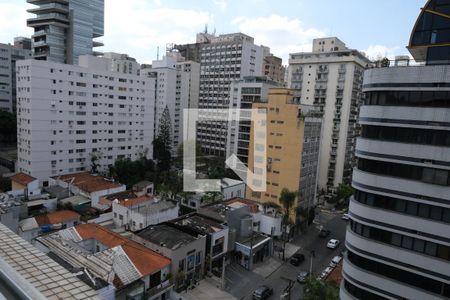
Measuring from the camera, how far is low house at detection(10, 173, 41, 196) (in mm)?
26031

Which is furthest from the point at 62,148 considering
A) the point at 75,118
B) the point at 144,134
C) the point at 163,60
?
the point at 163,60

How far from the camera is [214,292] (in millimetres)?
16219

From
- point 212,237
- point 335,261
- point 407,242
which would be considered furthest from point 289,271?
point 407,242

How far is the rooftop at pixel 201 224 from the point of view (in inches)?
712

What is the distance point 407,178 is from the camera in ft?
34.7

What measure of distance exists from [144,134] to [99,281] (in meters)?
31.4

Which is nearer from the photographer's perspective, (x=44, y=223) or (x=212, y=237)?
(x=212, y=237)

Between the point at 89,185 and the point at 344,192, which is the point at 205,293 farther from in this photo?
the point at 344,192

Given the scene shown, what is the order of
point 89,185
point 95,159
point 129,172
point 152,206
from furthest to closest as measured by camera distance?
1. point 95,159
2. point 129,172
3. point 89,185
4. point 152,206

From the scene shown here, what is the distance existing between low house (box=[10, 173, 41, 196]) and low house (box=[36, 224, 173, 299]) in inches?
495

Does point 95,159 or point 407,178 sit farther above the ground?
point 407,178

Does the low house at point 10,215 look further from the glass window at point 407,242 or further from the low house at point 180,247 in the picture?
the glass window at point 407,242

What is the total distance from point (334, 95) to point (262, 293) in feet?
87.7

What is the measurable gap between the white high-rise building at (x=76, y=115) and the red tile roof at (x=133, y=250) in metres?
17.8
